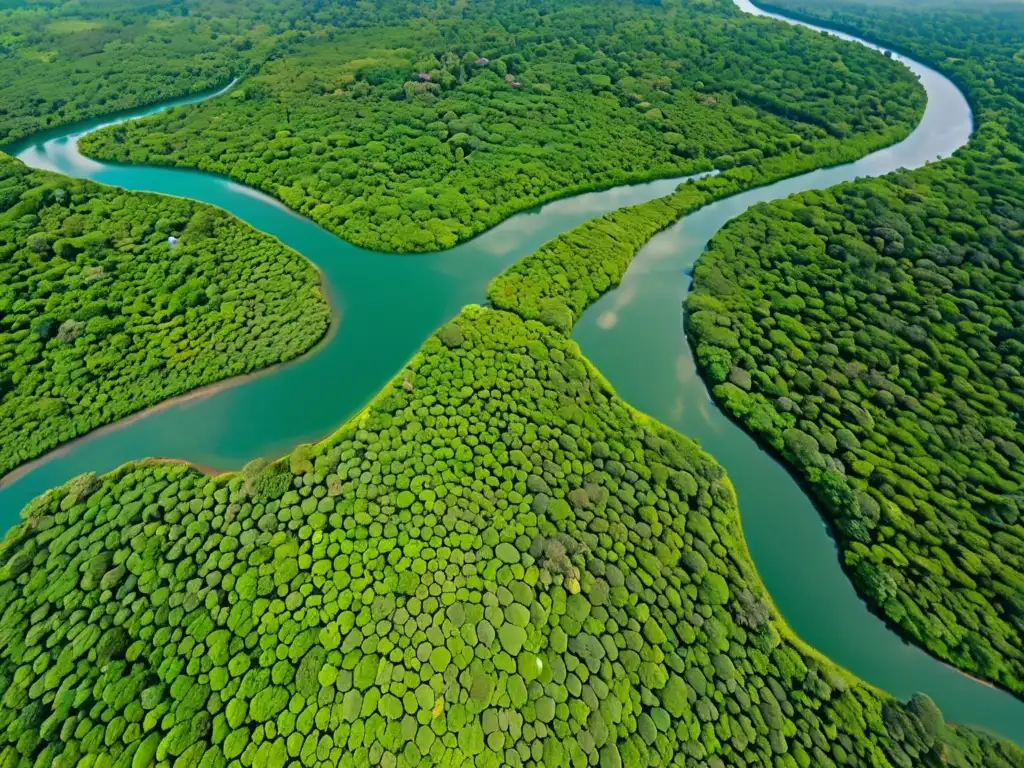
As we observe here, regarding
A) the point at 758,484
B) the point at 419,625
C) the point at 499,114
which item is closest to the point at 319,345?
the point at 419,625

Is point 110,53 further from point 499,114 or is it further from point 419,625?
point 419,625

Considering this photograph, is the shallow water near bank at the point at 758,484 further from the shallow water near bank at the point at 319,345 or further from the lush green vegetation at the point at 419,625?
the shallow water near bank at the point at 319,345

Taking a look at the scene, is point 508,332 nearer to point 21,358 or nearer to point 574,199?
point 574,199

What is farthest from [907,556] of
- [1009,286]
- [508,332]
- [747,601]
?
[1009,286]

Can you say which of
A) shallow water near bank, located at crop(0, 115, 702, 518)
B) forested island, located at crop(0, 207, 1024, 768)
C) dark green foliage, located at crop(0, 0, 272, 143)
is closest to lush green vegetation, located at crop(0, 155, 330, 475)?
shallow water near bank, located at crop(0, 115, 702, 518)

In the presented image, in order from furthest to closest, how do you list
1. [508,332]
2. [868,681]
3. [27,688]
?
[508,332] → [868,681] → [27,688]

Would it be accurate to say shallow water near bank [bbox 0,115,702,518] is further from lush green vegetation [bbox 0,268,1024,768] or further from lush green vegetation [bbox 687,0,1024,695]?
lush green vegetation [bbox 687,0,1024,695]
